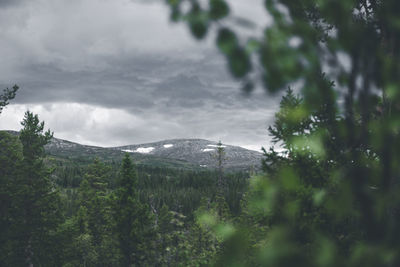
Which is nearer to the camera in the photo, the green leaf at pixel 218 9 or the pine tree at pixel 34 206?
the green leaf at pixel 218 9

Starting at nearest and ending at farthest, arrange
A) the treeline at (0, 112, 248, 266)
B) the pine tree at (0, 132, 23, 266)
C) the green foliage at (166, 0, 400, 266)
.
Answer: the green foliage at (166, 0, 400, 266), the pine tree at (0, 132, 23, 266), the treeline at (0, 112, 248, 266)

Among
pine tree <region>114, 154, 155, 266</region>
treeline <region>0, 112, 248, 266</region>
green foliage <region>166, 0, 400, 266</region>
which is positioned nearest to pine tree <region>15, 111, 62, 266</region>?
treeline <region>0, 112, 248, 266</region>

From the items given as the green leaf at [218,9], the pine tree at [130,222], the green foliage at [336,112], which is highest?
the green leaf at [218,9]

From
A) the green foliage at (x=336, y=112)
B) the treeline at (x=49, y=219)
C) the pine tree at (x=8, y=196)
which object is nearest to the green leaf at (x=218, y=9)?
the green foliage at (x=336, y=112)

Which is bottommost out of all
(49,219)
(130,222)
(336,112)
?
(130,222)

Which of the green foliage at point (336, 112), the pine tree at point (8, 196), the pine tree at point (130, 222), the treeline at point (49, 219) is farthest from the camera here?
the pine tree at point (130, 222)

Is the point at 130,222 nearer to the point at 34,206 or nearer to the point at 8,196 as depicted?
the point at 34,206

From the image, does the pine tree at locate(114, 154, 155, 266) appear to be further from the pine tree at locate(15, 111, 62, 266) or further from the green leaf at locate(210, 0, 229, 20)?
the green leaf at locate(210, 0, 229, 20)

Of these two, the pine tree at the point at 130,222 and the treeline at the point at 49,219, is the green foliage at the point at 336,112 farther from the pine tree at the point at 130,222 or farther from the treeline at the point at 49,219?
the pine tree at the point at 130,222

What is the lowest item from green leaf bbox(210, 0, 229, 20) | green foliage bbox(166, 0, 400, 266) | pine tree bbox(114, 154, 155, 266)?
pine tree bbox(114, 154, 155, 266)

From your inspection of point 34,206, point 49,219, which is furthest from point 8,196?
point 49,219

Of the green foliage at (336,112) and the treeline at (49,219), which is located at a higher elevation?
the green foliage at (336,112)

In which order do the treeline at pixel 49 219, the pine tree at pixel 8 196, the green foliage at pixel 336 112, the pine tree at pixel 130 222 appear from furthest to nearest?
the pine tree at pixel 130 222, the treeline at pixel 49 219, the pine tree at pixel 8 196, the green foliage at pixel 336 112

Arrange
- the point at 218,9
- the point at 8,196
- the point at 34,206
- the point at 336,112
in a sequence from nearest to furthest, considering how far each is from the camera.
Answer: the point at 218,9 < the point at 336,112 < the point at 8,196 < the point at 34,206
